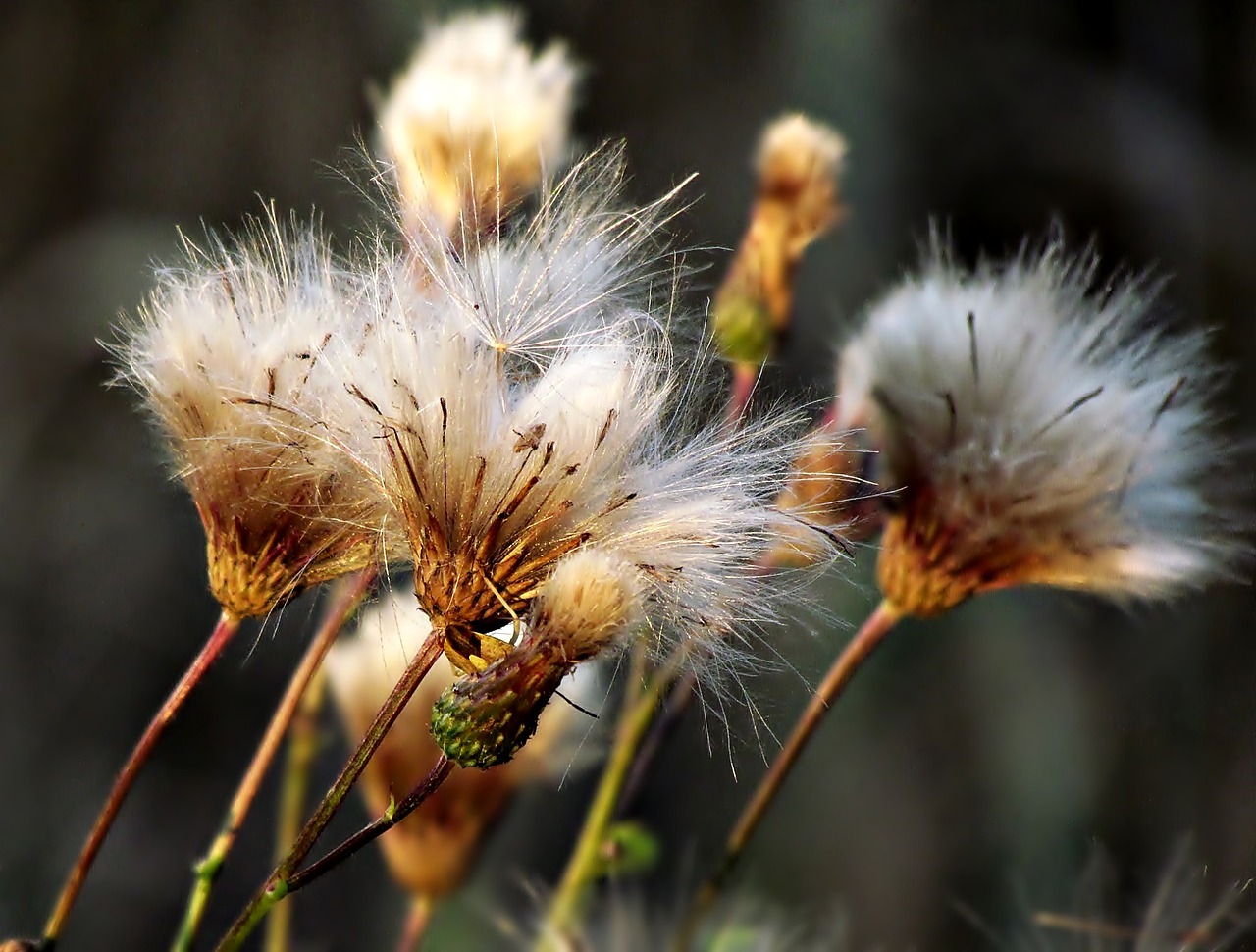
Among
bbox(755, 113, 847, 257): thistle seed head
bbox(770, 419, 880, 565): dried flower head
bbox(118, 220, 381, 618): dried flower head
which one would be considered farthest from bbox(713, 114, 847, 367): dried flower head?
bbox(118, 220, 381, 618): dried flower head

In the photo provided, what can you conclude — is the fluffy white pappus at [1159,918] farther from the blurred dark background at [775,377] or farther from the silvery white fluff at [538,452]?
the silvery white fluff at [538,452]

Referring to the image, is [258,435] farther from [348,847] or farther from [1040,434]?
[1040,434]

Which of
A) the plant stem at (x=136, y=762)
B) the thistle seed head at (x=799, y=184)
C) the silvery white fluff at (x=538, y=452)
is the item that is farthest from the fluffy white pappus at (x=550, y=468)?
the thistle seed head at (x=799, y=184)

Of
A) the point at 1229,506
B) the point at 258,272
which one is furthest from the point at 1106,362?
the point at 258,272

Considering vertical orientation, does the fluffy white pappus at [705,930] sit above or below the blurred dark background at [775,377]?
below

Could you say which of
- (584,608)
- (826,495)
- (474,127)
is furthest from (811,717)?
(474,127)

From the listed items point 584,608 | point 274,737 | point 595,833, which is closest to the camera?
point 584,608

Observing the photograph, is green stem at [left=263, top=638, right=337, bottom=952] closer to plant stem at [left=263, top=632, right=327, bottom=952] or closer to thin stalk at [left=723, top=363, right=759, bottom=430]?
plant stem at [left=263, top=632, right=327, bottom=952]
